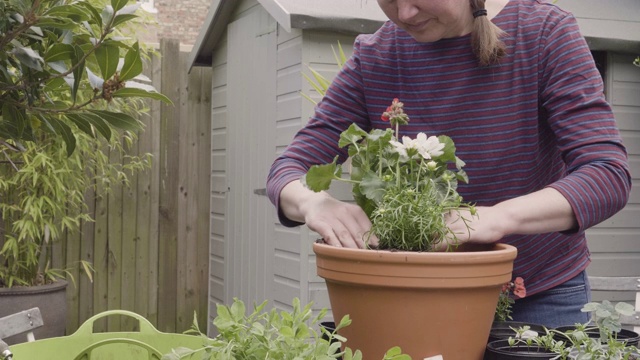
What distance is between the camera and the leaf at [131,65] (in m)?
1.27

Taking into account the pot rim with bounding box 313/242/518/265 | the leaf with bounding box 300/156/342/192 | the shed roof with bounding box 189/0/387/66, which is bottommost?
the pot rim with bounding box 313/242/518/265

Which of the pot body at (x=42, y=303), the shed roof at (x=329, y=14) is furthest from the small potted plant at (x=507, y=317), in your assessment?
the pot body at (x=42, y=303)

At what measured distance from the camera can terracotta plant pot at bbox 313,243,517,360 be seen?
998mm

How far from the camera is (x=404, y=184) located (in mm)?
1105

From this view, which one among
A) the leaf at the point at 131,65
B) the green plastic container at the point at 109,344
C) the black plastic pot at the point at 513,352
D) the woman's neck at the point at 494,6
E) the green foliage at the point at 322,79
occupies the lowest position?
the green plastic container at the point at 109,344

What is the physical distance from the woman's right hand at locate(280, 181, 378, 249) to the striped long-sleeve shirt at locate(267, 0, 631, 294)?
0.12m

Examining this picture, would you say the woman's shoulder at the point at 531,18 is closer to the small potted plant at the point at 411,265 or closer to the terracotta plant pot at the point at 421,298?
the small potted plant at the point at 411,265

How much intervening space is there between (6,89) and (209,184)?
13.3 feet

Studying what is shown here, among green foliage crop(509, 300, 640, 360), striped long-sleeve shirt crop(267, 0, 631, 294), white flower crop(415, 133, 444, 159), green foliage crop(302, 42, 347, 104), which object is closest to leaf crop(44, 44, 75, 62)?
striped long-sleeve shirt crop(267, 0, 631, 294)

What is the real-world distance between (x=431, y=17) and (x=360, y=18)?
7.96 feet

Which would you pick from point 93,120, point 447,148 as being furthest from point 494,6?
point 93,120

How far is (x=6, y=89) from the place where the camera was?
4.35ft

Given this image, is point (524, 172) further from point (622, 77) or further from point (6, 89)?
point (622, 77)

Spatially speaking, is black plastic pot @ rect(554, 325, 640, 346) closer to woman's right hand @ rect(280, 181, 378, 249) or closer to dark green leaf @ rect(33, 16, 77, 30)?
woman's right hand @ rect(280, 181, 378, 249)
